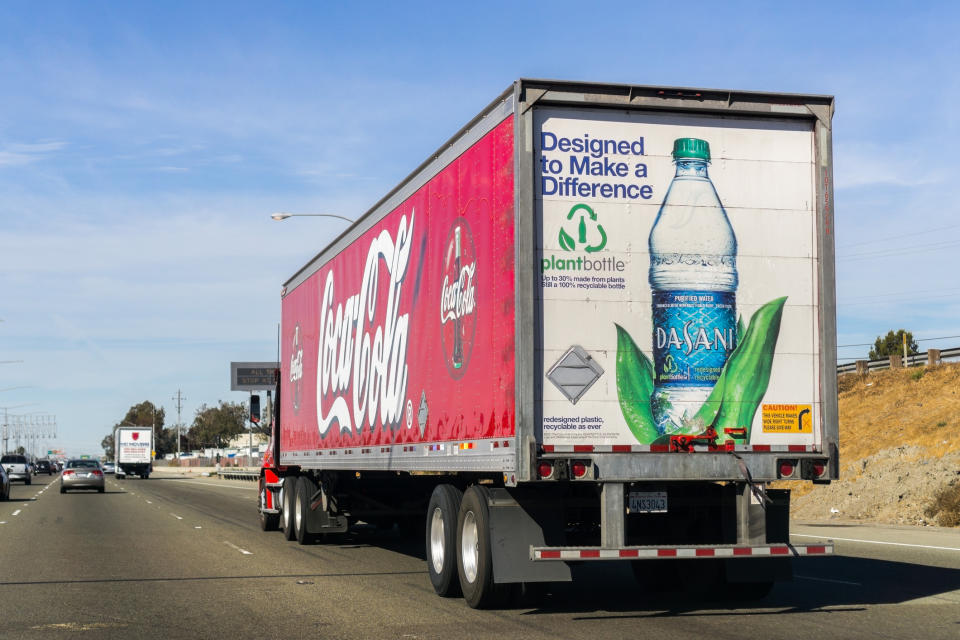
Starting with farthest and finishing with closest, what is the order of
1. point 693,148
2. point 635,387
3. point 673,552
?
point 693,148 < point 635,387 < point 673,552

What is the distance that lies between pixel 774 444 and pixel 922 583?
422cm

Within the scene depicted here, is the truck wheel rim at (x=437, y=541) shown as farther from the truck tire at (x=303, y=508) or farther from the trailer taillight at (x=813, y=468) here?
the truck tire at (x=303, y=508)

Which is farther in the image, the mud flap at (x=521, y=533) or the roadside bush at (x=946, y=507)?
the roadside bush at (x=946, y=507)

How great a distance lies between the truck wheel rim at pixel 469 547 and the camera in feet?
37.3

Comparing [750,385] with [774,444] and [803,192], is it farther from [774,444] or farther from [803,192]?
[803,192]

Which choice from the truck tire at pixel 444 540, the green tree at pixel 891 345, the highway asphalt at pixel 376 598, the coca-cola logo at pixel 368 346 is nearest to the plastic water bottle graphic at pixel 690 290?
the highway asphalt at pixel 376 598

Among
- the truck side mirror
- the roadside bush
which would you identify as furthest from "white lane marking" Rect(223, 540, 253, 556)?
the roadside bush

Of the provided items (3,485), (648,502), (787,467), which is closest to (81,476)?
(3,485)

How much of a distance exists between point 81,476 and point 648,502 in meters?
45.6

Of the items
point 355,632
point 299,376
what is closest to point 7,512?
point 299,376

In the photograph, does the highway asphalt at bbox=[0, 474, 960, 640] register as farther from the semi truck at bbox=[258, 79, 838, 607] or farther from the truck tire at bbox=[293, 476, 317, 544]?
the semi truck at bbox=[258, 79, 838, 607]

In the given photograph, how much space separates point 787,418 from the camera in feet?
36.7

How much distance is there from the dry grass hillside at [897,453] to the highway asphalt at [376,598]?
21.1ft

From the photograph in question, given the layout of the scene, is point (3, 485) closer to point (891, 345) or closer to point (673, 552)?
point (673, 552)
